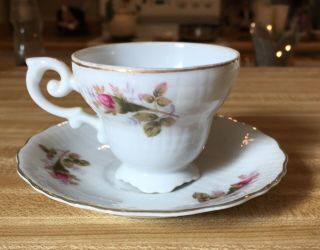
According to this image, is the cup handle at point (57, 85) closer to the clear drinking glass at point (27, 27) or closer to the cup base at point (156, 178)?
the cup base at point (156, 178)

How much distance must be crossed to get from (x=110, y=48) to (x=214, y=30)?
179 cm

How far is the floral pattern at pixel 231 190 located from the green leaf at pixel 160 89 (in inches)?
3.6

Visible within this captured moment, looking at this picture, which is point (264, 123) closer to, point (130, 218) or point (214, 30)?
point (130, 218)

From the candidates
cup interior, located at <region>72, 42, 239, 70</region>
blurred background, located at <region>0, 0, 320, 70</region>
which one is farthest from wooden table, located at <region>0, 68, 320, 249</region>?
blurred background, located at <region>0, 0, 320, 70</region>

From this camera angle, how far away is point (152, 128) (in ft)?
1.30

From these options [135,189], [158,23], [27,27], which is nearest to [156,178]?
[135,189]

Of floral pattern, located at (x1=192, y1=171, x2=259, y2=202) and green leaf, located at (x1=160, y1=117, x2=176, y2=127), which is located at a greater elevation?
green leaf, located at (x1=160, y1=117, x2=176, y2=127)

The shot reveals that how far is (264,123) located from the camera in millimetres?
595

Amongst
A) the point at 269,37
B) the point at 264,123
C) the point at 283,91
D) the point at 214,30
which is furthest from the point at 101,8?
the point at 264,123

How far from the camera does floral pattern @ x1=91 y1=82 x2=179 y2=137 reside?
37 centimetres

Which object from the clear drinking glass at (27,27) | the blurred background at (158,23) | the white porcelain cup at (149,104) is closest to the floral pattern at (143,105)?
the white porcelain cup at (149,104)

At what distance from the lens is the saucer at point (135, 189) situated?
0.36m

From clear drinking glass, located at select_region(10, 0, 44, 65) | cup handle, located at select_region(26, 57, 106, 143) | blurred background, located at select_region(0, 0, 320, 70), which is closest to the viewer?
cup handle, located at select_region(26, 57, 106, 143)

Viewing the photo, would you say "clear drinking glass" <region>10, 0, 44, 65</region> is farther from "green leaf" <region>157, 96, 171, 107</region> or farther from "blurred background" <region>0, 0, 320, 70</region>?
"green leaf" <region>157, 96, 171, 107</region>
